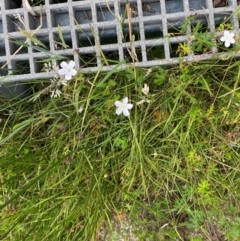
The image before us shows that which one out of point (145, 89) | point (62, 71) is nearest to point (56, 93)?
point (62, 71)

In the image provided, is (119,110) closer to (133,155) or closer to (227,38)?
(133,155)

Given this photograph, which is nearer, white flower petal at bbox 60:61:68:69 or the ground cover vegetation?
white flower petal at bbox 60:61:68:69

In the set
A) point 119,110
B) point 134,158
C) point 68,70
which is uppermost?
point 68,70

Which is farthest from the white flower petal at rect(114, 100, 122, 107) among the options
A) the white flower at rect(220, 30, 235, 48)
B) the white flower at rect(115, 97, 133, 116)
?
the white flower at rect(220, 30, 235, 48)

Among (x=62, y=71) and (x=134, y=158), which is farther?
(x=134, y=158)

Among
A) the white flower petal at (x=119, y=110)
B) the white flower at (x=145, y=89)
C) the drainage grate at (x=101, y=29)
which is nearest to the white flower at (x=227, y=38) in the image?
the drainage grate at (x=101, y=29)

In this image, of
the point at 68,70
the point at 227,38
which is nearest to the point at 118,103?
the point at 68,70

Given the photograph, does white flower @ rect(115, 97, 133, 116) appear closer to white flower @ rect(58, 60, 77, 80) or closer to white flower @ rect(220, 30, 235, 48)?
white flower @ rect(58, 60, 77, 80)

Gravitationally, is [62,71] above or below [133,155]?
above
